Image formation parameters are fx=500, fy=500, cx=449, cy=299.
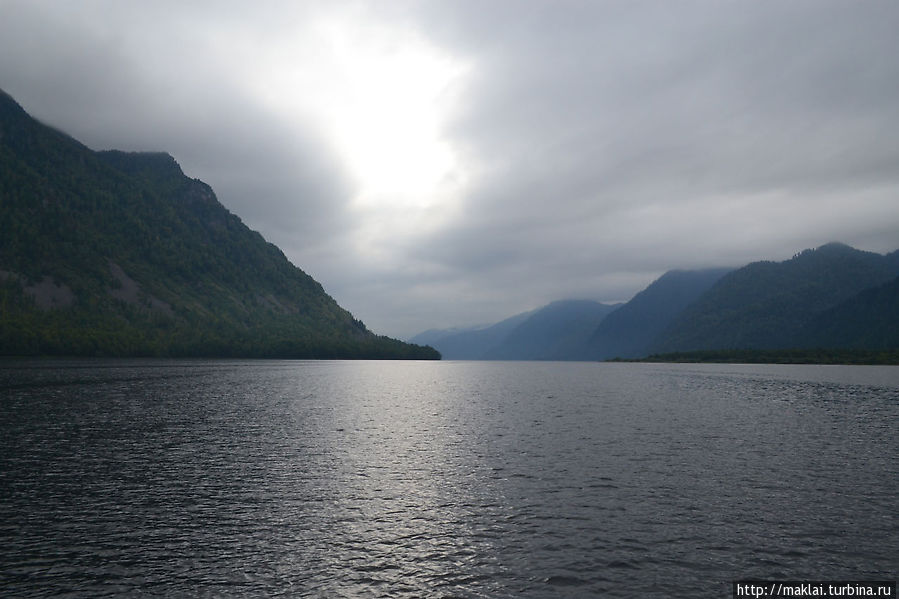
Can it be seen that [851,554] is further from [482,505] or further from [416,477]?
[416,477]

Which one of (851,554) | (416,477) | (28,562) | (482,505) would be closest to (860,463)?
(851,554)

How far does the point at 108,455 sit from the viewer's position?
51.0 m

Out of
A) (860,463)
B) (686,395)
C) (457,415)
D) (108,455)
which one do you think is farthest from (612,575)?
(686,395)

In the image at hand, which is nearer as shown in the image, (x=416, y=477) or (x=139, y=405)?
(x=416, y=477)

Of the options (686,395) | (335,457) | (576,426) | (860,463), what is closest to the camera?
(860,463)

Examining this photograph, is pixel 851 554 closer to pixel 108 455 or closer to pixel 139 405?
pixel 108 455

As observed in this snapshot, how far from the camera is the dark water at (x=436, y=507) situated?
24594 mm

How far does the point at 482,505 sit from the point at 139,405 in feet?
271

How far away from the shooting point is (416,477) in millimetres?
44875

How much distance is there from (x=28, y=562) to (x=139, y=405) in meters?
77.2

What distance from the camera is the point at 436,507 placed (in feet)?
118

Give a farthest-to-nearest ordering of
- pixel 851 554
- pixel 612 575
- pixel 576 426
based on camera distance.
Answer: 1. pixel 576 426
2. pixel 851 554
3. pixel 612 575

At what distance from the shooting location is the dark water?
2459cm

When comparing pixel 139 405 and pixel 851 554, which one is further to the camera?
pixel 139 405
